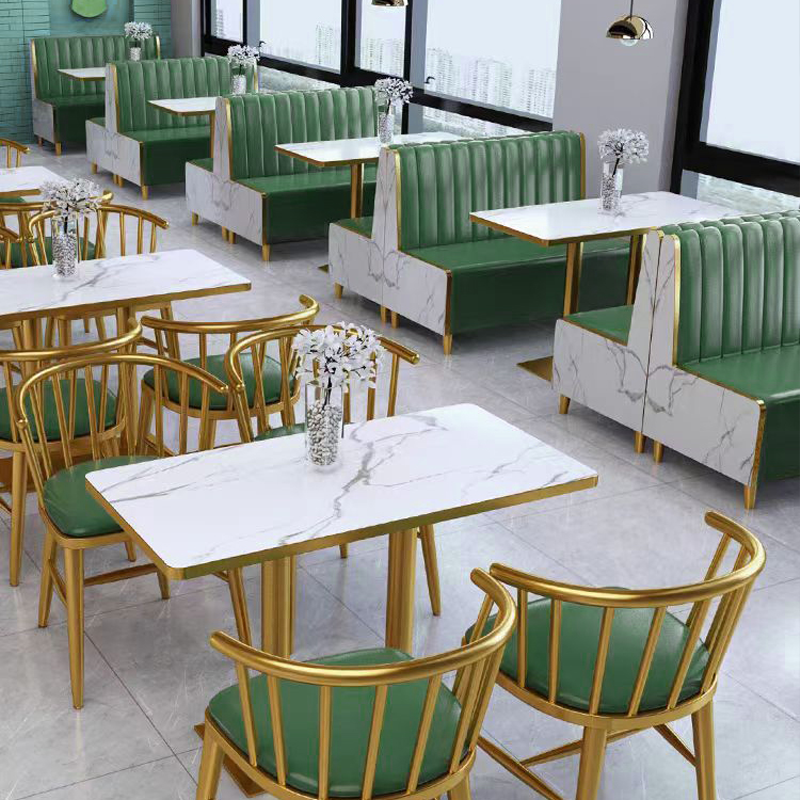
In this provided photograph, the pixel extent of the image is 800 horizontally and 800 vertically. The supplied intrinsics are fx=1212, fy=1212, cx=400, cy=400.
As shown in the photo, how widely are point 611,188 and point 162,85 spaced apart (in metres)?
4.88

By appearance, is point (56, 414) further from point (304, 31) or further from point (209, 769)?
point (304, 31)

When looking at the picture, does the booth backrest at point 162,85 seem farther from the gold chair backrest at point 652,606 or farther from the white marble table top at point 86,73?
the gold chair backrest at point 652,606

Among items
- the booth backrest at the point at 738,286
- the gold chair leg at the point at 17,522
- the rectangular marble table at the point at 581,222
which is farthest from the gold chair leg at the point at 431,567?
the rectangular marble table at the point at 581,222

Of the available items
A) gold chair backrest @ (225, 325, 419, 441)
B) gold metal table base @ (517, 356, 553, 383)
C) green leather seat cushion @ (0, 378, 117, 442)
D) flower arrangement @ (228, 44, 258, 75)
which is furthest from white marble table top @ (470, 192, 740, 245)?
flower arrangement @ (228, 44, 258, 75)

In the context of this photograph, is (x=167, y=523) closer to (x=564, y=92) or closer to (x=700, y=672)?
(x=700, y=672)

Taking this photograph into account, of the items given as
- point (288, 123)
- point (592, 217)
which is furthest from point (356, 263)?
point (288, 123)

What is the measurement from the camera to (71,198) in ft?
14.8

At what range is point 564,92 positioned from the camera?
7.03 meters

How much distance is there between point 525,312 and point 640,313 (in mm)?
1423

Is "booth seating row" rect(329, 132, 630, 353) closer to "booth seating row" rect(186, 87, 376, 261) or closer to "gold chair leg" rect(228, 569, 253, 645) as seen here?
"booth seating row" rect(186, 87, 376, 261)

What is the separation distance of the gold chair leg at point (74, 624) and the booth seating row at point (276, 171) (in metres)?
4.43

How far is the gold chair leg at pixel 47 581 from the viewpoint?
3402 millimetres

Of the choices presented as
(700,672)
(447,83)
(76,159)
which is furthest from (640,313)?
(76,159)

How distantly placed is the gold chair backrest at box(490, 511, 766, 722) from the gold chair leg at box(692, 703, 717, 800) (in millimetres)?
118
